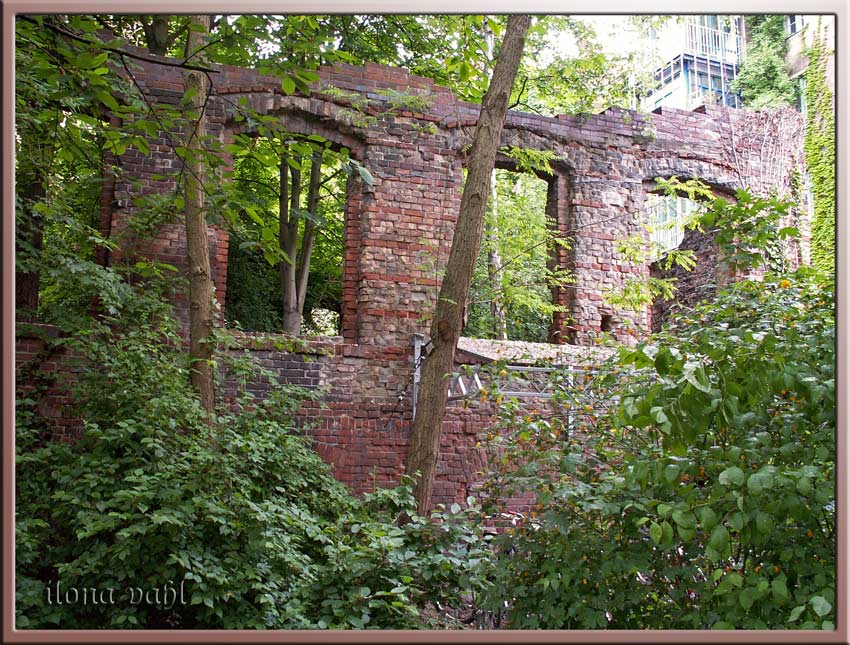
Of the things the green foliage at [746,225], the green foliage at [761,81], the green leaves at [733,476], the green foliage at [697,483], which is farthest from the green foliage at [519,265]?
the green leaves at [733,476]

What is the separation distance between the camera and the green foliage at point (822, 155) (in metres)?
3.56

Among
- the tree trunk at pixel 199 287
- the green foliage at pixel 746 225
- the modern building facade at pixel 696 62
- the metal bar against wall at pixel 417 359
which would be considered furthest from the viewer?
the modern building facade at pixel 696 62

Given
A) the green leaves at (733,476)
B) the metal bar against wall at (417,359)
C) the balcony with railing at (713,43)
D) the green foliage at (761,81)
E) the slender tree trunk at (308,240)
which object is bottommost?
the green leaves at (733,476)

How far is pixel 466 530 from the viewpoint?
15.5ft

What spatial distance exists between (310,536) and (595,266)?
5.76m

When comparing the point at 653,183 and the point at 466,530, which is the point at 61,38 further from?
the point at 653,183

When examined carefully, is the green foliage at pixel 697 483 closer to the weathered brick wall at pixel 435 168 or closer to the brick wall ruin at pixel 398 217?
the brick wall ruin at pixel 398 217

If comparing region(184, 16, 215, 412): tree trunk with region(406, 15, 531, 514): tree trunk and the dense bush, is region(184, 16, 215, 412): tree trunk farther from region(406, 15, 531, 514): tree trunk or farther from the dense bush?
region(406, 15, 531, 514): tree trunk

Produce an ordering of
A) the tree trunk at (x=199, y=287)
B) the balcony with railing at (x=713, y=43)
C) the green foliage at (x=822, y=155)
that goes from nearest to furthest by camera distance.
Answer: the green foliage at (x=822, y=155), the tree trunk at (x=199, y=287), the balcony with railing at (x=713, y=43)

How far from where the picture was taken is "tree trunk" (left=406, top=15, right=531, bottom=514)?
580 cm

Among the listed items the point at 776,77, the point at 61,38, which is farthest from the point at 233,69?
the point at 776,77

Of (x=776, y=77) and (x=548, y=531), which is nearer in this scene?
(x=548, y=531)

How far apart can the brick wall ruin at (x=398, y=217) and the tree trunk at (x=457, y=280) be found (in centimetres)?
192

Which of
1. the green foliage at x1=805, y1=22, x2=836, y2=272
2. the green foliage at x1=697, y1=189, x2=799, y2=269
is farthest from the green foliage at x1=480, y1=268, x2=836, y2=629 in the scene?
the green foliage at x1=805, y1=22, x2=836, y2=272
